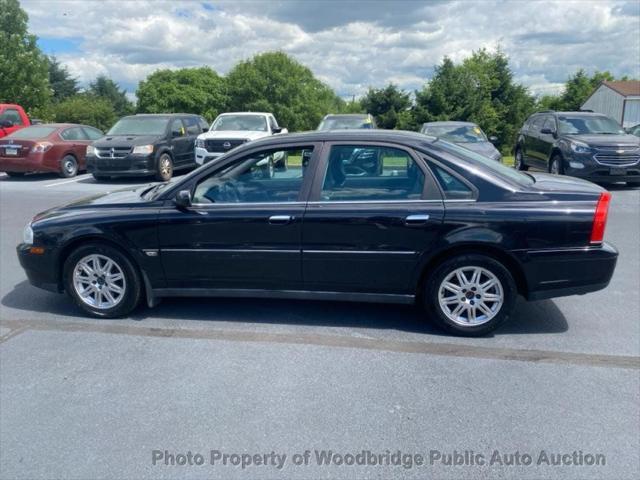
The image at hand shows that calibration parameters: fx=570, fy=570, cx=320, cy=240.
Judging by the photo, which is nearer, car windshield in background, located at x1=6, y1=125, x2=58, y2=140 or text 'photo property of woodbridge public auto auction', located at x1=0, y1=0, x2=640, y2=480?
text 'photo property of woodbridge public auto auction', located at x1=0, y1=0, x2=640, y2=480

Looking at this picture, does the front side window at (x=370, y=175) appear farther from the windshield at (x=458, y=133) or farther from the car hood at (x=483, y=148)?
the windshield at (x=458, y=133)

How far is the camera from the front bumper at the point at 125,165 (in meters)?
14.5

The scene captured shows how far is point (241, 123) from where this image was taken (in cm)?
1712

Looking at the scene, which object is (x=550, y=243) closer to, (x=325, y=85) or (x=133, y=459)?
(x=133, y=459)

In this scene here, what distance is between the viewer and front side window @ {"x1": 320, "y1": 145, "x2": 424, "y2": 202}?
457cm

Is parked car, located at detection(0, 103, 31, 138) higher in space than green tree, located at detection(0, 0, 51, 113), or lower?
lower

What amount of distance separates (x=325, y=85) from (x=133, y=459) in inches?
3167

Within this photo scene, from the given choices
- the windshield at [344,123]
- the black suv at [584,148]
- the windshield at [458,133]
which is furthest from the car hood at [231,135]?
the black suv at [584,148]

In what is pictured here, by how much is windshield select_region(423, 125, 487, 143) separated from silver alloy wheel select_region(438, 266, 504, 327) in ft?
30.2

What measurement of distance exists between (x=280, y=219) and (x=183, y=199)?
808 millimetres

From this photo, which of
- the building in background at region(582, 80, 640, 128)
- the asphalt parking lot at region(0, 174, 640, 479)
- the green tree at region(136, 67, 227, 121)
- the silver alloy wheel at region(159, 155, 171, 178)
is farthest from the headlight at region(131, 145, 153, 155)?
the green tree at region(136, 67, 227, 121)

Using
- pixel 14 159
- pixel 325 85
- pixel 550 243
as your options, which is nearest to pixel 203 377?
pixel 550 243

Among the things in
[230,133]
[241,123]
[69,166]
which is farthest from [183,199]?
[69,166]

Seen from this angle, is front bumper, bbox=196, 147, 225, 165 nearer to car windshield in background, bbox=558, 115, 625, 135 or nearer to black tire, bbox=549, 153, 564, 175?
black tire, bbox=549, 153, 564, 175
